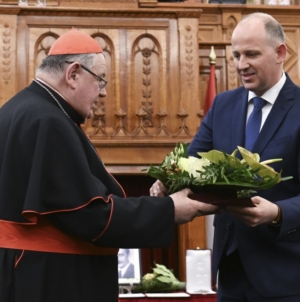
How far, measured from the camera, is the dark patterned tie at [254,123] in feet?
11.1

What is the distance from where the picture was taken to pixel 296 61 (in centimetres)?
948

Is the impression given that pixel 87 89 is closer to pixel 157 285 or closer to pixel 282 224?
pixel 282 224

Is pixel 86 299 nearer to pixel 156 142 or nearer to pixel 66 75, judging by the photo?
pixel 66 75

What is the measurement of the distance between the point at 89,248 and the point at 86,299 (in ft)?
0.71

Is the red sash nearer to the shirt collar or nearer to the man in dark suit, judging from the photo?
the man in dark suit

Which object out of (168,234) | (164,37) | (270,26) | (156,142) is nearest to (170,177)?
(168,234)

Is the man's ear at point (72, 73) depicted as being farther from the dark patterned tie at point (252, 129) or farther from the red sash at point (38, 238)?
the dark patterned tie at point (252, 129)

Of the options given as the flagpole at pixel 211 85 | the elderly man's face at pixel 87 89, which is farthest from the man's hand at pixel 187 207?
the flagpole at pixel 211 85

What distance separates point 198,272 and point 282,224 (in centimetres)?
239

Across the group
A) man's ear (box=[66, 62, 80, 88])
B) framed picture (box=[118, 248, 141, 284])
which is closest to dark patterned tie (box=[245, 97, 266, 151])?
man's ear (box=[66, 62, 80, 88])

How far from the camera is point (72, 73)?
10.5 ft

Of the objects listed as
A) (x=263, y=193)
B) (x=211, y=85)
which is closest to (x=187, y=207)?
(x=263, y=193)

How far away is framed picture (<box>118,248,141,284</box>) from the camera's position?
18.4 feet

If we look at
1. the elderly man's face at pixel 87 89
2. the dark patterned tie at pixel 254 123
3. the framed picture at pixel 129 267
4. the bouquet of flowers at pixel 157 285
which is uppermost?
the elderly man's face at pixel 87 89
